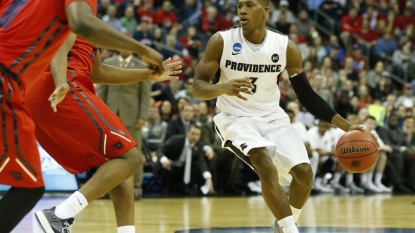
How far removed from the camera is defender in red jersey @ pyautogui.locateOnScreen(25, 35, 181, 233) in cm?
533

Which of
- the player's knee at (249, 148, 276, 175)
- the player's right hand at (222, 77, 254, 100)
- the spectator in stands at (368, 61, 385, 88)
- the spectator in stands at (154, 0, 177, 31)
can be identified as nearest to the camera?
the player's right hand at (222, 77, 254, 100)

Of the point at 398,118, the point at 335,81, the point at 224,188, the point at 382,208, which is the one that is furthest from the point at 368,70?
the point at 382,208

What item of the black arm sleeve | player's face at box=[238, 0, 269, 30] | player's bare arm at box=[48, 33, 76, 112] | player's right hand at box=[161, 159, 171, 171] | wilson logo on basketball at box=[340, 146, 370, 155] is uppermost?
player's face at box=[238, 0, 269, 30]

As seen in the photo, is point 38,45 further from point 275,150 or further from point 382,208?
point 382,208

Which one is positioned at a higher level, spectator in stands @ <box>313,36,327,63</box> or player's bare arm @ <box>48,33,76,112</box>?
player's bare arm @ <box>48,33,76,112</box>

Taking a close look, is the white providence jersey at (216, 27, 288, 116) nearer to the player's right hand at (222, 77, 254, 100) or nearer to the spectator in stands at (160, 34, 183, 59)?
the player's right hand at (222, 77, 254, 100)

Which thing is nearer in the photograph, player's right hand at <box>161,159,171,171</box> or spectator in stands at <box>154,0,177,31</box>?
player's right hand at <box>161,159,171,171</box>

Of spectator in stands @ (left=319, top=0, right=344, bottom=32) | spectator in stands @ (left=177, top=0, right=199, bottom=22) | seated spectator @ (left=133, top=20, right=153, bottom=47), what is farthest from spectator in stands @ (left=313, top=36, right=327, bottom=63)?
seated spectator @ (left=133, top=20, right=153, bottom=47)

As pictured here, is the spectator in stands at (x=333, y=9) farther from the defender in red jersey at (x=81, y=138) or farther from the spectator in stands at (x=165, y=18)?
the defender in red jersey at (x=81, y=138)

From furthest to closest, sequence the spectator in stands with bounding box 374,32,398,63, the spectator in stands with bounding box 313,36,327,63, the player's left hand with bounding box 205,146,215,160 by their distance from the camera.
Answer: the spectator in stands with bounding box 374,32,398,63
the spectator in stands with bounding box 313,36,327,63
the player's left hand with bounding box 205,146,215,160

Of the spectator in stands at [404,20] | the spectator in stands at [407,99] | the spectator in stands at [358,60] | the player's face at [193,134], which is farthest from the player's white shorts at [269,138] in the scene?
the spectator in stands at [404,20]

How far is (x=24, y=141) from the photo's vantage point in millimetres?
4176

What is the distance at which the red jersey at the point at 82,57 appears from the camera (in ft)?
18.8

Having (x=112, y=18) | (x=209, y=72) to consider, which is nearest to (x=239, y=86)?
(x=209, y=72)
